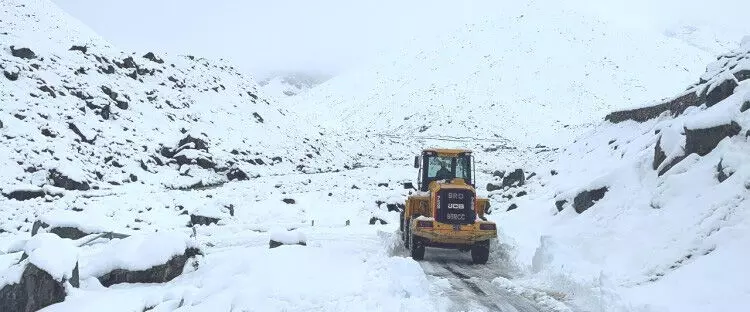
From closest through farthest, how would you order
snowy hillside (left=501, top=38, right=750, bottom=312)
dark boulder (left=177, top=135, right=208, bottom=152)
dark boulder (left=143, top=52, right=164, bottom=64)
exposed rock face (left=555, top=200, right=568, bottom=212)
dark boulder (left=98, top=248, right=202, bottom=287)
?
snowy hillside (left=501, top=38, right=750, bottom=312), dark boulder (left=98, top=248, right=202, bottom=287), exposed rock face (left=555, top=200, right=568, bottom=212), dark boulder (left=177, top=135, right=208, bottom=152), dark boulder (left=143, top=52, right=164, bottom=64)

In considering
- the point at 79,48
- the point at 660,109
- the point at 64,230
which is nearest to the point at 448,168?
the point at 64,230

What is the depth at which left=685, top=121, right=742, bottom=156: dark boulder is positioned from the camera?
1144 cm

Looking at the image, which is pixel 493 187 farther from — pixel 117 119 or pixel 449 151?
pixel 117 119

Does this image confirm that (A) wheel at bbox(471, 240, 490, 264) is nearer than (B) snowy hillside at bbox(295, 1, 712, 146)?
Yes

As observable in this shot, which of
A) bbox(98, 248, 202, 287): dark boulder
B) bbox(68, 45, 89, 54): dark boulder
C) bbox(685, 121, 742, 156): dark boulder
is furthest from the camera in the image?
bbox(68, 45, 89, 54): dark boulder

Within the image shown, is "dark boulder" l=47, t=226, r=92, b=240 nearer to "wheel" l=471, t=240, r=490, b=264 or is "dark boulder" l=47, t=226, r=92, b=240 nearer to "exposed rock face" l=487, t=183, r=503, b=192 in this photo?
"wheel" l=471, t=240, r=490, b=264

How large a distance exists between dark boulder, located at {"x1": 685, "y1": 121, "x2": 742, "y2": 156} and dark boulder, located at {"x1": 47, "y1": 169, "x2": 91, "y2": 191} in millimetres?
23975

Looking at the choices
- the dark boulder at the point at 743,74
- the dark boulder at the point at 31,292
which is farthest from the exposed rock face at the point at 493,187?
the dark boulder at the point at 31,292

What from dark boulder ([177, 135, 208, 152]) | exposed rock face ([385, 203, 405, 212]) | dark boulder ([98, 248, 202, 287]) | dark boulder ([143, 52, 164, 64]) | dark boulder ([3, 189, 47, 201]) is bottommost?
dark boulder ([98, 248, 202, 287])

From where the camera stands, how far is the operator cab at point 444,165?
47.3 ft

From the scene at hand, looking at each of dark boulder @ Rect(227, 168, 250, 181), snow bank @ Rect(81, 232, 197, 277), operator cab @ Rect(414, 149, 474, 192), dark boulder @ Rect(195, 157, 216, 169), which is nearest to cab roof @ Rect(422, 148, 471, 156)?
operator cab @ Rect(414, 149, 474, 192)

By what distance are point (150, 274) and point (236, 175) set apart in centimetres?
2525

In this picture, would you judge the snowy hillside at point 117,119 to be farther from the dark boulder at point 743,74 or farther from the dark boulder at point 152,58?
the dark boulder at point 743,74

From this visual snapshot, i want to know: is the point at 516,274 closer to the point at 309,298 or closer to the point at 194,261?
the point at 309,298
